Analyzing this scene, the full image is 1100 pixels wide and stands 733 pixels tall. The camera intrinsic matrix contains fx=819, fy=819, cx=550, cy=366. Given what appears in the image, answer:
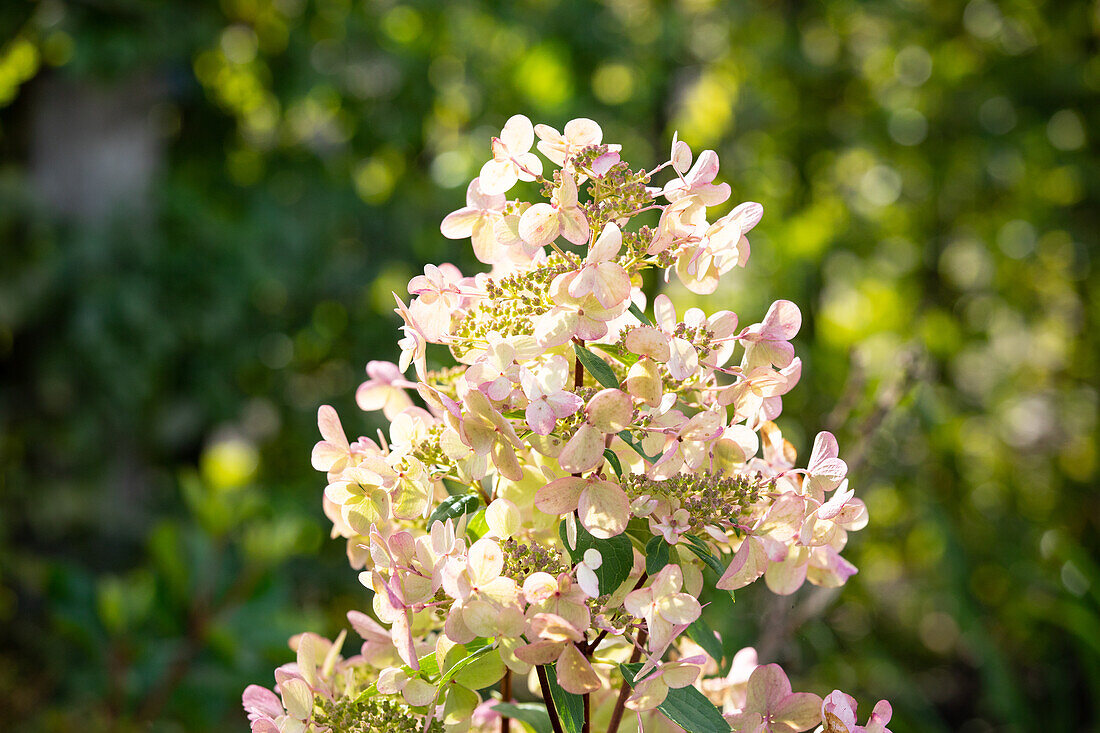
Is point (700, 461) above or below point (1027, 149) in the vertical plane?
above

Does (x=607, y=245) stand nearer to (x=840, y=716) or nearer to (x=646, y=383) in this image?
(x=646, y=383)

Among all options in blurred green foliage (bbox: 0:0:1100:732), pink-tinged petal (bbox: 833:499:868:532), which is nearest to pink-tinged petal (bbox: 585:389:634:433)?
pink-tinged petal (bbox: 833:499:868:532)

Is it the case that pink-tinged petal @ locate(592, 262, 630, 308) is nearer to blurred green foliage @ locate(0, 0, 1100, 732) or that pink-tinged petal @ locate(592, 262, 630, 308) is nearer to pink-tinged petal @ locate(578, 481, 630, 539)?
pink-tinged petal @ locate(578, 481, 630, 539)

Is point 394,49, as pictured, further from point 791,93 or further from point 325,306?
point 791,93

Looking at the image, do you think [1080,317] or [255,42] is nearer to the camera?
[255,42]

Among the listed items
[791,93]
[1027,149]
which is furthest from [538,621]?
[1027,149]

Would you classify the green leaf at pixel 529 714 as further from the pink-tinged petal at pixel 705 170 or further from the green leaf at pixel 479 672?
the pink-tinged petal at pixel 705 170

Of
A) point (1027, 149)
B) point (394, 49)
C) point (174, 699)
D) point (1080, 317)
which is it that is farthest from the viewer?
point (1080, 317)
